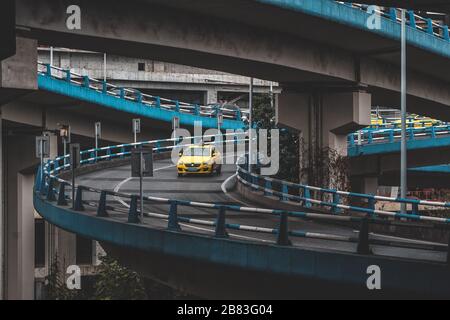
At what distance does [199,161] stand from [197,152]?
488 mm

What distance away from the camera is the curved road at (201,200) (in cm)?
2159

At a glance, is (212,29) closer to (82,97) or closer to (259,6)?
(259,6)

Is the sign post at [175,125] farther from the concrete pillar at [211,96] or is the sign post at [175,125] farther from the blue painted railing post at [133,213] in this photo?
the blue painted railing post at [133,213]

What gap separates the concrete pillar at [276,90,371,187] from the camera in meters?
39.4

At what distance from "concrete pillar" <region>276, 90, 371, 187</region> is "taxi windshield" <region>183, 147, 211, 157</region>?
40.2ft

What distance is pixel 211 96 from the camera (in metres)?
88.3

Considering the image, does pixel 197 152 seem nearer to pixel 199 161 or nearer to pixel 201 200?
pixel 199 161

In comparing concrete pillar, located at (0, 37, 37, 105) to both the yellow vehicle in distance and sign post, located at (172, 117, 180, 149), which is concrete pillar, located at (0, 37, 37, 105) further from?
sign post, located at (172, 117, 180, 149)

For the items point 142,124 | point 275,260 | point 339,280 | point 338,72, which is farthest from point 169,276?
point 142,124

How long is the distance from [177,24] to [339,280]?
12.9m

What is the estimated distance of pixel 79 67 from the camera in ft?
267

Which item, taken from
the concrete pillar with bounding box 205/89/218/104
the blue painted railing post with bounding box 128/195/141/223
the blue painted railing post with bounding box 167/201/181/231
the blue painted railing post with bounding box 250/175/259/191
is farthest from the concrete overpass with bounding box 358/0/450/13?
the concrete pillar with bounding box 205/89/218/104

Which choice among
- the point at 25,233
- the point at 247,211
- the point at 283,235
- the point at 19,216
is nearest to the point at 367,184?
the point at 25,233
